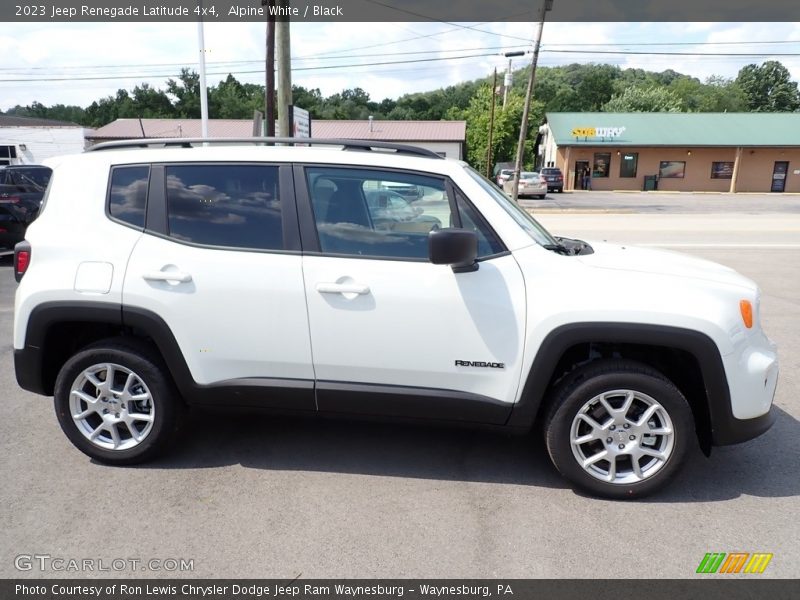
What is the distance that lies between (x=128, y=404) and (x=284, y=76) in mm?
9234

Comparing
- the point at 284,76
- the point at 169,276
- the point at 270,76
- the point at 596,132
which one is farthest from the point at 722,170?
the point at 169,276

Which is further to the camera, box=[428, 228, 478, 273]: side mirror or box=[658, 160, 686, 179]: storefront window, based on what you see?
box=[658, 160, 686, 179]: storefront window

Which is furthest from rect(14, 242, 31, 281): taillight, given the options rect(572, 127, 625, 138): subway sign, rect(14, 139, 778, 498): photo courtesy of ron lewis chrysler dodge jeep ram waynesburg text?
rect(572, 127, 625, 138): subway sign

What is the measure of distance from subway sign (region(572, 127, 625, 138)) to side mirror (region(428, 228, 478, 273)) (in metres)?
43.7

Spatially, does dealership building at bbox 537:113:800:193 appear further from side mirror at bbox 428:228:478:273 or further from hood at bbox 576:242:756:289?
side mirror at bbox 428:228:478:273

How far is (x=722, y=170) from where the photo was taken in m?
45.1

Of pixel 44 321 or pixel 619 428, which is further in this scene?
pixel 44 321

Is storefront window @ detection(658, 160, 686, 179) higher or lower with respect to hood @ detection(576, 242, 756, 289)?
lower

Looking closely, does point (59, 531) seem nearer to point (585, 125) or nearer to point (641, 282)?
point (641, 282)

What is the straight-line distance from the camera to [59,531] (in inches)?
118

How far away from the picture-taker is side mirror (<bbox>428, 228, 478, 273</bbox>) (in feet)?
9.92

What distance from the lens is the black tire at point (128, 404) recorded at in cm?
355

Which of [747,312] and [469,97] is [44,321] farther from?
[469,97]

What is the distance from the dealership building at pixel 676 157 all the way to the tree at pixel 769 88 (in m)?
56.8
